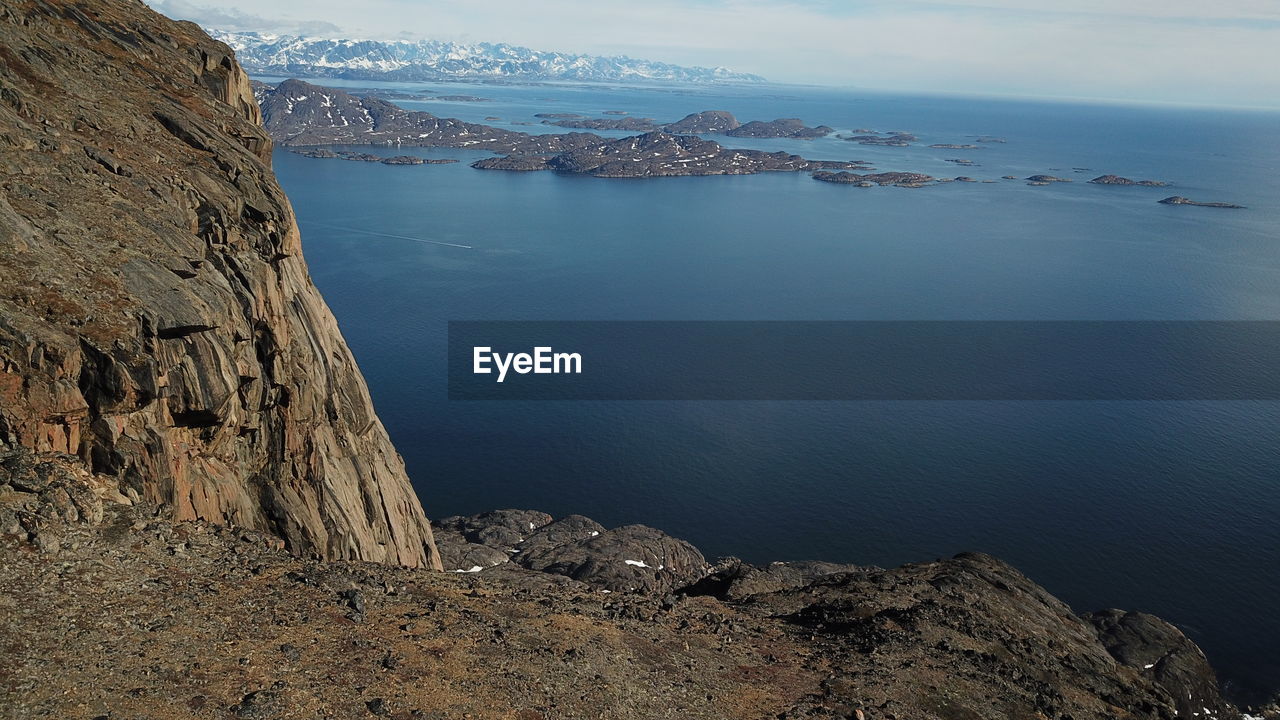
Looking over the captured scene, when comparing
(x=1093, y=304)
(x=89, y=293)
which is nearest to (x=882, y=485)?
(x=89, y=293)

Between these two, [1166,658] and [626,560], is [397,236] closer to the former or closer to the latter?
[626,560]

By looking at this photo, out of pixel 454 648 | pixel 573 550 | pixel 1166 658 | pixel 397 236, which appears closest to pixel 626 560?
pixel 573 550

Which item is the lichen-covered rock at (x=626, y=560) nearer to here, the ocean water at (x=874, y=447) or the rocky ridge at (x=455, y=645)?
the ocean water at (x=874, y=447)

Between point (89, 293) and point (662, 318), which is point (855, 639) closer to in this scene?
point (89, 293)

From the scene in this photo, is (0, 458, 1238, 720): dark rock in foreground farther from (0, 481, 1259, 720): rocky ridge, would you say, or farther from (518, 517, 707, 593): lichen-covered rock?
Answer: (518, 517, 707, 593): lichen-covered rock

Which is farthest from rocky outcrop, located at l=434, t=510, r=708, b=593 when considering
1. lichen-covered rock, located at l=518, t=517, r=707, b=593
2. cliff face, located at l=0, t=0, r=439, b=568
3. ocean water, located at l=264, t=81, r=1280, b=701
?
cliff face, located at l=0, t=0, r=439, b=568

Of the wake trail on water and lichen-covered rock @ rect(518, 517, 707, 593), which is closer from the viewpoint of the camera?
lichen-covered rock @ rect(518, 517, 707, 593)
